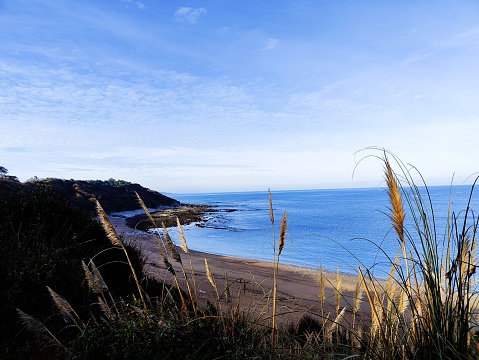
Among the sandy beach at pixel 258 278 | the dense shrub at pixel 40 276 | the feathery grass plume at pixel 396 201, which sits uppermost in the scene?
the feathery grass plume at pixel 396 201

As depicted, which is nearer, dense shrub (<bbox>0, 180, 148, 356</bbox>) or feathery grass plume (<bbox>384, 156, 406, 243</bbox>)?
feathery grass plume (<bbox>384, 156, 406, 243</bbox>)

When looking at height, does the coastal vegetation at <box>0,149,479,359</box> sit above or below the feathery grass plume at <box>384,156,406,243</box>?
below

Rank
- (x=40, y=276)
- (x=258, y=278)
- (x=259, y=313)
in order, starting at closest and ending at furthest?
(x=259, y=313) < (x=40, y=276) < (x=258, y=278)

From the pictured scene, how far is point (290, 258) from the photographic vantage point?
65.8 ft

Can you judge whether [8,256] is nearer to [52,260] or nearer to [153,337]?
[52,260]

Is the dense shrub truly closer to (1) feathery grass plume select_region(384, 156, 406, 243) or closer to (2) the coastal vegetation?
(2) the coastal vegetation

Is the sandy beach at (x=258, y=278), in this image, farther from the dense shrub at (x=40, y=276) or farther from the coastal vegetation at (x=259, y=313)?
the coastal vegetation at (x=259, y=313)

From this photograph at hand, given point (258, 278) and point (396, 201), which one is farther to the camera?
point (258, 278)

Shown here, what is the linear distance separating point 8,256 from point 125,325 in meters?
2.65

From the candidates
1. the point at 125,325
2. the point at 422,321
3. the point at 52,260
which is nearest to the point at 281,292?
the point at 52,260

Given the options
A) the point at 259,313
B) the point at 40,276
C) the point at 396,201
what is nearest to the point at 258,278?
the point at 40,276

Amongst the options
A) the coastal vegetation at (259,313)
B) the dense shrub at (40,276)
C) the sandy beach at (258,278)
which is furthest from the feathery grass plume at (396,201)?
the sandy beach at (258,278)

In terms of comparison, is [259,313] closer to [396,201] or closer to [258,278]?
[396,201]

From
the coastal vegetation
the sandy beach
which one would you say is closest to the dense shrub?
the coastal vegetation
